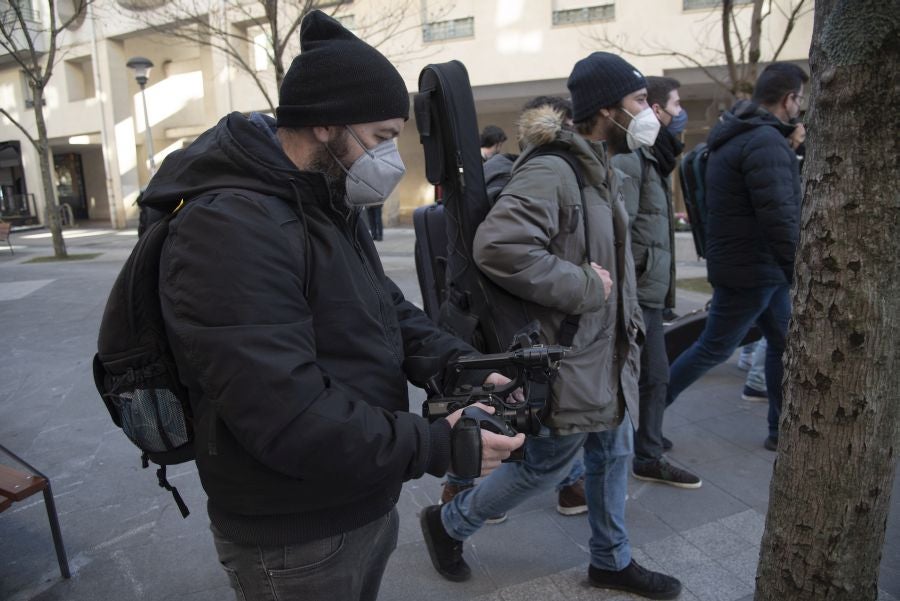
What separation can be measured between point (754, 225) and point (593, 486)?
187cm

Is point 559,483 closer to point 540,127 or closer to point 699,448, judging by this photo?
point 699,448

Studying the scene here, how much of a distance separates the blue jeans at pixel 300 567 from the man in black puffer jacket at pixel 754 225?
276 cm

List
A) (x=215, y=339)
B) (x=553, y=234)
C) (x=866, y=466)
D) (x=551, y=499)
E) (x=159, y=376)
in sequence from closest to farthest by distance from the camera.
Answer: (x=215, y=339), (x=159, y=376), (x=866, y=466), (x=553, y=234), (x=551, y=499)

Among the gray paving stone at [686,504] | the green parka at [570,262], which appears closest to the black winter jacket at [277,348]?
the green parka at [570,262]

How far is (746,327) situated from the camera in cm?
371

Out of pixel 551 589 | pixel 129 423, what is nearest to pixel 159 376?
pixel 129 423

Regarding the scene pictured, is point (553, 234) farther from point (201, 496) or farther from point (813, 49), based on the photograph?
point (201, 496)

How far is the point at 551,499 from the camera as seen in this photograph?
3.32 metres

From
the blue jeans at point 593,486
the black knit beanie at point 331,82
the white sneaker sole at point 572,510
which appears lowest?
the white sneaker sole at point 572,510

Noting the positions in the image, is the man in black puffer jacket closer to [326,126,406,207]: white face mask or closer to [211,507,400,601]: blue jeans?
[326,126,406,207]: white face mask

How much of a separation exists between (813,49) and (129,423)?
1.80 metres

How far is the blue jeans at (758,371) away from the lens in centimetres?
462

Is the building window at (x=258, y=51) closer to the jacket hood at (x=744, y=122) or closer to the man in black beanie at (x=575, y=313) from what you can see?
the jacket hood at (x=744, y=122)

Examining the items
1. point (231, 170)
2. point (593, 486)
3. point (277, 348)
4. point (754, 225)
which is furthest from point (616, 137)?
point (277, 348)
